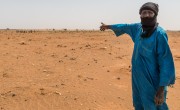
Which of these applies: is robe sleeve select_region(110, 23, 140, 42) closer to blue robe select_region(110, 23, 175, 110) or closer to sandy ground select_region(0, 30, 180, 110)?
blue robe select_region(110, 23, 175, 110)

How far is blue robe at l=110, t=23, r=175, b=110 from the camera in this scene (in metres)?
3.73

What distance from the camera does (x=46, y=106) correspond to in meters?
6.53

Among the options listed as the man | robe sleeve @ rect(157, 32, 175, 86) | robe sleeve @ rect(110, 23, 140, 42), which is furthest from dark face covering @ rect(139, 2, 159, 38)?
robe sleeve @ rect(110, 23, 140, 42)

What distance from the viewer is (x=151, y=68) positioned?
3.87 metres

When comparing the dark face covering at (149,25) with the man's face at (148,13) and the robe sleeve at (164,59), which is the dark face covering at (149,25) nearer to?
the man's face at (148,13)

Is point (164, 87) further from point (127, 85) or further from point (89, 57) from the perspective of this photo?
point (89, 57)

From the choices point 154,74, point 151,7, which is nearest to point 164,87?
point 154,74

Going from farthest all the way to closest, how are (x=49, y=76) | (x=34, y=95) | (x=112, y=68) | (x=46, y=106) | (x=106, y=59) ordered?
(x=106, y=59)
(x=112, y=68)
(x=49, y=76)
(x=34, y=95)
(x=46, y=106)

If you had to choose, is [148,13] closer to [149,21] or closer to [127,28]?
[149,21]

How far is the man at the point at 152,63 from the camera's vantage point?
374 centimetres

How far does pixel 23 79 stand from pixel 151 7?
5197mm

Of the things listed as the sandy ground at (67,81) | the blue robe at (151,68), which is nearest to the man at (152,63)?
the blue robe at (151,68)

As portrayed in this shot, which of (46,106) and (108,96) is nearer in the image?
(46,106)

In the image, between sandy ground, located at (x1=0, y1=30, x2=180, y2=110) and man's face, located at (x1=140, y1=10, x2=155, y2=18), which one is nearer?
man's face, located at (x1=140, y1=10, x2=155, y2=18)
